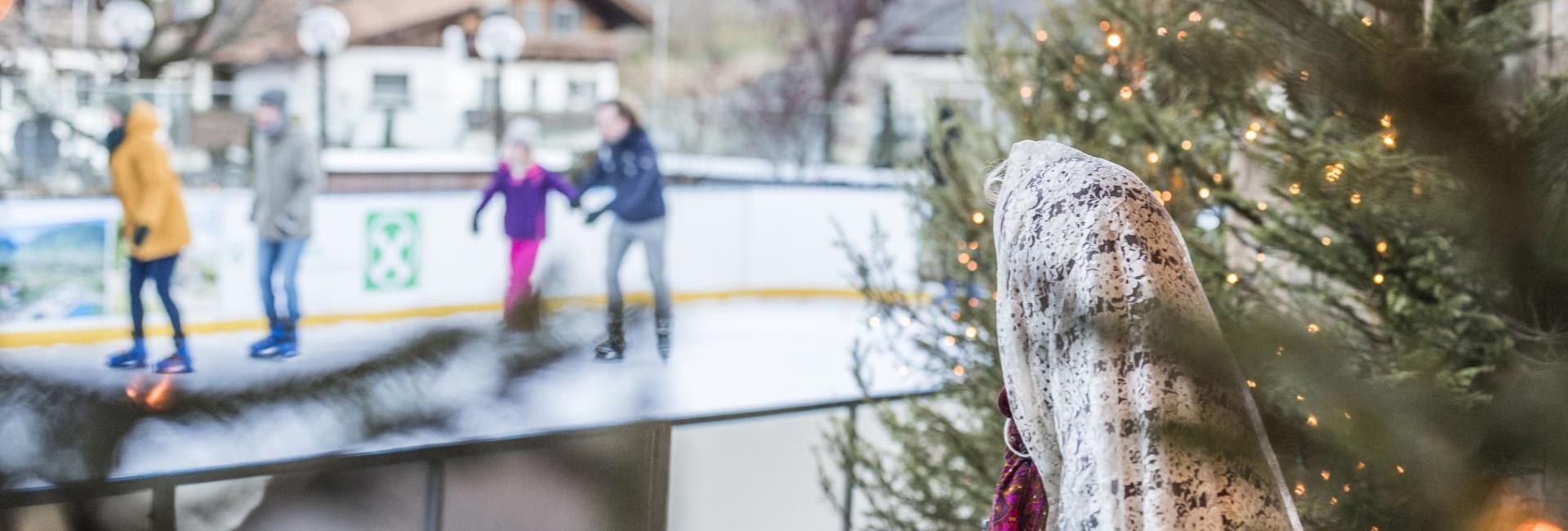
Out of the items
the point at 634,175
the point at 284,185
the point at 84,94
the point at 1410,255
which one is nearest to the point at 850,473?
the point at 1410,255

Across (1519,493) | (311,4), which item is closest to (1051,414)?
(1519,493)

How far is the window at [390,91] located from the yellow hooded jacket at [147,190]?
6.32 meters

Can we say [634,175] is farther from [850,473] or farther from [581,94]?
[581,94]

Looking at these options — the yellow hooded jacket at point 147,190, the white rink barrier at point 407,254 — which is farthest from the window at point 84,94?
the yellow hooded jacket at point 147,190

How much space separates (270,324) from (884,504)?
2.82 metres

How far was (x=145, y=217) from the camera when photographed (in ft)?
9.59

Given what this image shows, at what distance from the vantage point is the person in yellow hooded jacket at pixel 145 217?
16.4 inches

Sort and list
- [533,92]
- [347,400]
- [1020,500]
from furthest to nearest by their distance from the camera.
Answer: [533,92]
[1020,500]
[347,400]

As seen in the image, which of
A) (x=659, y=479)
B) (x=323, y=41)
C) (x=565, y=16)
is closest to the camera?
(x=659, y=479)

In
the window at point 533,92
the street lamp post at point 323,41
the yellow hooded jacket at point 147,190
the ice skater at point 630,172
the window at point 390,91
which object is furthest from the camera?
the window at point 533,92

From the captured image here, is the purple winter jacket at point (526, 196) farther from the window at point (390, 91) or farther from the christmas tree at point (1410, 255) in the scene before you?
the window at point (390, 91)

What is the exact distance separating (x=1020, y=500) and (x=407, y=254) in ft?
2.82

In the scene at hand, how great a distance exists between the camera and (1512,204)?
1.32 feet

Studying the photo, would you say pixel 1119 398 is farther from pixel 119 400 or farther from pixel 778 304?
pixel 778 304
